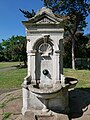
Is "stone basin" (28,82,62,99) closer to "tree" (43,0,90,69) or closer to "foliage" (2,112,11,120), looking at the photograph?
"foliage" (2,112,11,120)

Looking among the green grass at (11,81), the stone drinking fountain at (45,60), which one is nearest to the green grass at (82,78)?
the green grass at (11,81)

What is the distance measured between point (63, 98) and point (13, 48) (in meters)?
23.4

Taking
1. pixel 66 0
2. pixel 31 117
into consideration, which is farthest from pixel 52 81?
pixel 66 0

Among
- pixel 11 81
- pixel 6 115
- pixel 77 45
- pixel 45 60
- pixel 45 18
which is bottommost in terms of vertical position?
pixel 6 115

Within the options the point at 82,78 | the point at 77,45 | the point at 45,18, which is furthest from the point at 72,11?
the point at 45,18

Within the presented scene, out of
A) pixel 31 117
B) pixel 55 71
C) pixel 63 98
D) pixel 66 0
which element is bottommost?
pixel 31 117

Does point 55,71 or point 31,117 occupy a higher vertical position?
point 55,71

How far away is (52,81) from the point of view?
6152 millimetres

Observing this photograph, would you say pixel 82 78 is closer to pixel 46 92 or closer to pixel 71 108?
pixel 71 108

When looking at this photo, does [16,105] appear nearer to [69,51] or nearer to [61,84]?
[61,84]

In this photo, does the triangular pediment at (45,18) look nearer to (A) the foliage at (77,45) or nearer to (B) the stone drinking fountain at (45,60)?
(B) the stone drinking fountain at (45,60)

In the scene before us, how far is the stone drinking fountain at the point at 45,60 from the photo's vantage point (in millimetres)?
5824

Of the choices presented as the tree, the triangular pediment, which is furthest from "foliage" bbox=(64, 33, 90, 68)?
the triangular pediment

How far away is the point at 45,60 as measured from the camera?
618cm
